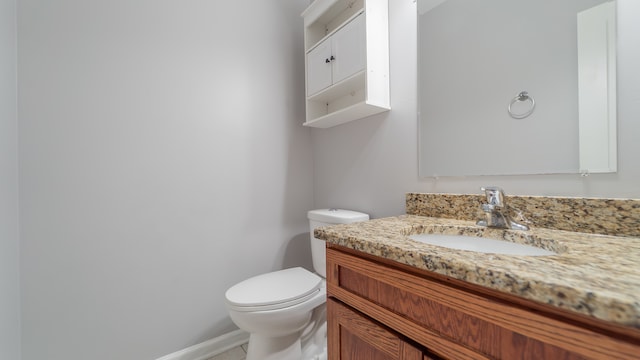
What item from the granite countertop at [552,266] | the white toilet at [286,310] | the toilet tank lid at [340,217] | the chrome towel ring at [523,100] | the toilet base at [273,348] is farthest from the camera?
the toilet tank lid at [340,217]

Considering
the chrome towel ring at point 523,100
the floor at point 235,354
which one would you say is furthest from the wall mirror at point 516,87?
the floor at point 235,354

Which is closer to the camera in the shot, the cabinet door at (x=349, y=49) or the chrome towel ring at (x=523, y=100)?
the chrome towel ring at (x=523, y=100)

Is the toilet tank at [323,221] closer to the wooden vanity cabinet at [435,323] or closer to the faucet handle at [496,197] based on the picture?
the wooden vanity cabinet at [435,323]

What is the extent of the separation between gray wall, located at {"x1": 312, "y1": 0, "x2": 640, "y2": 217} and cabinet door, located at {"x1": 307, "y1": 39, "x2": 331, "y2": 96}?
29 cm

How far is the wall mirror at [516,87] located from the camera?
2.18ft

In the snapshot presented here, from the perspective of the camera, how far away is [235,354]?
1.34 m

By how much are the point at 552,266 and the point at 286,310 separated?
0.90m

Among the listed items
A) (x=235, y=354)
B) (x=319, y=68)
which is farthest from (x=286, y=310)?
(x=319, y=68)

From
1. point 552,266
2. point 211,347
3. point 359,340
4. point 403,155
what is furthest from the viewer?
point 211,347

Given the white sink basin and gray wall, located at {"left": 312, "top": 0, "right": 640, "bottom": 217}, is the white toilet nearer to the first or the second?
gray wall, located at {"left": 312, "top": 0, "right": 640, "bottom": 217}

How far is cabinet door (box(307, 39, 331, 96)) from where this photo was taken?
1.29m

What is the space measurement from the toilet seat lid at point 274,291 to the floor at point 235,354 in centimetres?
51

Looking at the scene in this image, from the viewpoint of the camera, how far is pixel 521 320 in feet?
1.21

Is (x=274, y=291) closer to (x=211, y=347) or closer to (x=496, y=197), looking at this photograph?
(x=211, y=347)
